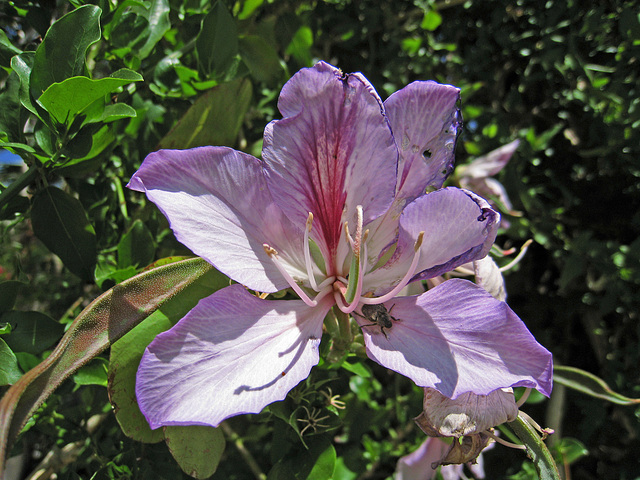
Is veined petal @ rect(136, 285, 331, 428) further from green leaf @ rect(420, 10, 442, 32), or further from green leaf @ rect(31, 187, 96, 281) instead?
green leaf @ rect(420, 10, 442, 32)

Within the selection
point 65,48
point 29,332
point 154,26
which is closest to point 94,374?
point 29,332

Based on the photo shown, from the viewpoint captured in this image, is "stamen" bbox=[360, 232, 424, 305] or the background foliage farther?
the background foliage

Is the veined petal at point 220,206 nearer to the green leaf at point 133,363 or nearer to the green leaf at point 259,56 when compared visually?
the green leaf at point 133,363

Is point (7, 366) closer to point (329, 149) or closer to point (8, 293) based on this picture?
point (8, 293)

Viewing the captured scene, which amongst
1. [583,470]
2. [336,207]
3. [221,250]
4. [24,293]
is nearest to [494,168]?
[336,207]

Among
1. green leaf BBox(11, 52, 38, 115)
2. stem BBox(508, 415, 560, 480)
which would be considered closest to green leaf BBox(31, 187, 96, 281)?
green leaf BBox(11, 52, 38, 115)

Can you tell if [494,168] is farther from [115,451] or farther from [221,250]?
[115,451]
